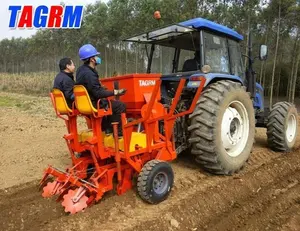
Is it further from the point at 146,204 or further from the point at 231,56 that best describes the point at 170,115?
the point at 231,56

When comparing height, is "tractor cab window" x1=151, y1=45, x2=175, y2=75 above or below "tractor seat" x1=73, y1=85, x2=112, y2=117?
above

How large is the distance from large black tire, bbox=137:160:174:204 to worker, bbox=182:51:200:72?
1871 millimetres

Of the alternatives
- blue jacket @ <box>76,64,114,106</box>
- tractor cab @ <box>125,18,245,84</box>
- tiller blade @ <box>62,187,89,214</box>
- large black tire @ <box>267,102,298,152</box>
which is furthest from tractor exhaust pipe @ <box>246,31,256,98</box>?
tiller blade @ <box>62,187,89,214</box>

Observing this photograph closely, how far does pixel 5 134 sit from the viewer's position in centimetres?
781

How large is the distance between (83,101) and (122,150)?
0.72 m

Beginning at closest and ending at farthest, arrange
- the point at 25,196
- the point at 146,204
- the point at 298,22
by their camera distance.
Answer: the point at 146,204, the point at 25,196, the point at 298,22

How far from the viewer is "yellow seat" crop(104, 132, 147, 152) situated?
3.94m

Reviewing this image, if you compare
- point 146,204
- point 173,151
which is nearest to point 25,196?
point 146,204

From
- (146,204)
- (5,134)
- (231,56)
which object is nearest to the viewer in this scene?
(146,204)

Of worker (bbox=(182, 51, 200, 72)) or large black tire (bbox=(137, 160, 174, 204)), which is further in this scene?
worker (bbox=(182, 51, 200, 72))

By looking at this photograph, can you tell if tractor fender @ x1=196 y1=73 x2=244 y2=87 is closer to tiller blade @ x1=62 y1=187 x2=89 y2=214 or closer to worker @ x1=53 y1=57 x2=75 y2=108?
worker @ x1=53 y1=57 x2=75 y2=108

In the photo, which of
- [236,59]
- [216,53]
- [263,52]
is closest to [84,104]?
[216,53]

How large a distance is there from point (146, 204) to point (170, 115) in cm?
113
